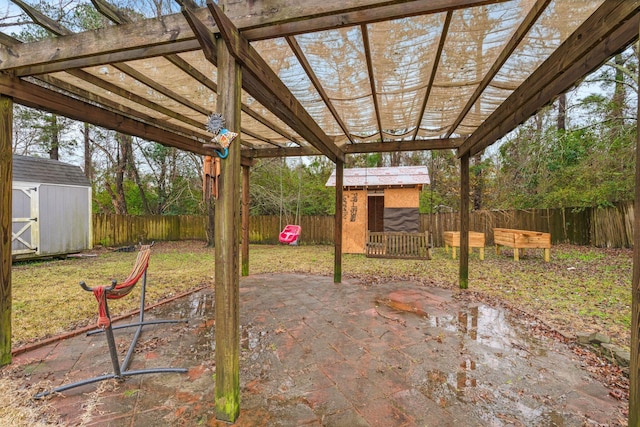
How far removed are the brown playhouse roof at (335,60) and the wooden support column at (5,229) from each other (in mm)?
189

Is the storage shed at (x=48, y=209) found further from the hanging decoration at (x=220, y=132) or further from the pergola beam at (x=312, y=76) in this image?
the hanging decoration at (x=220, y=132)

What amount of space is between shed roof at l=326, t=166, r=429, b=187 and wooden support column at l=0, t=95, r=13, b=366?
7.37 m

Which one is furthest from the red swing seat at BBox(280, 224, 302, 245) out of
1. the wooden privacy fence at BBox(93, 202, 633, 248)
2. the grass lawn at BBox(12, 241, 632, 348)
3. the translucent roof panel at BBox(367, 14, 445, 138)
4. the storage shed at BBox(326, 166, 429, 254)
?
the translucent roof panel at BBox(367, 14, 445, 138)

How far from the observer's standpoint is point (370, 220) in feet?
36.3

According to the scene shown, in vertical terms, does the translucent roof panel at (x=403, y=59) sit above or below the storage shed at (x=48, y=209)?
above

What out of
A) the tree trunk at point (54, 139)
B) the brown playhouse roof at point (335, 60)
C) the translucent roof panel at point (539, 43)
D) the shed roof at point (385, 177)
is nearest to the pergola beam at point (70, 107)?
the brown playhouse roof at point (335, 60)

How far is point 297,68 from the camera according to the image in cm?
244

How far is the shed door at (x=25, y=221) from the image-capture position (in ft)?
21.8

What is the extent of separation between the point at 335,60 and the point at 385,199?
6.85 m

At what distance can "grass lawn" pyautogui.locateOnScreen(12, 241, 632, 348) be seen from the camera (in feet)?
10.4

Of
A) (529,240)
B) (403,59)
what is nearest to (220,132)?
(403,59)

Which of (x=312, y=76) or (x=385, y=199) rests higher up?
(x=312, y=76)

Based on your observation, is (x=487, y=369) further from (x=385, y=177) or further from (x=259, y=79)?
(x=385, y=177)

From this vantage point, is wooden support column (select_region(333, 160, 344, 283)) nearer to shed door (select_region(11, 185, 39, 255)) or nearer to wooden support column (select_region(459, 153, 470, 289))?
wooden support column (select_region(459, 153, 470, 289))
